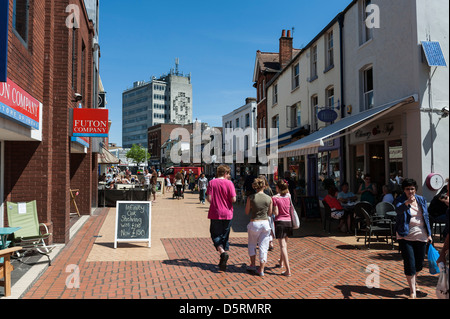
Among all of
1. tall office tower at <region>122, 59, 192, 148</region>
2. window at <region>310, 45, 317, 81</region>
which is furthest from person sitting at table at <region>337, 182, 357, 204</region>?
tall office tower at <region>122, 59, 192, 148</region>

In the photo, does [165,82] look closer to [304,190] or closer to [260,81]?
[260,81]

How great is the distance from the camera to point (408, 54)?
34.6ft

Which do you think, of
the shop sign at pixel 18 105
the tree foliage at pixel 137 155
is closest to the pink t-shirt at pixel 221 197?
the shop sign at pixel 18 105

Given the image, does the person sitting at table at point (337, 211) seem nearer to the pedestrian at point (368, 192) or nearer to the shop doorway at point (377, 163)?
the pedestrian at point (368, 192)

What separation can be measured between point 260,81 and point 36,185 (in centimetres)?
2245

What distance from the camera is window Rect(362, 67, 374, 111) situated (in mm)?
13180

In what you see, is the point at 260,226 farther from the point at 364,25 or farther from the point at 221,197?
the point at 364,25

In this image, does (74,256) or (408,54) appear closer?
(74,256)

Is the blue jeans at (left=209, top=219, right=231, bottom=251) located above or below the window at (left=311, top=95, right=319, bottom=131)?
below

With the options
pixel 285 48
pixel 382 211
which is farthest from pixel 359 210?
pixel 285 48

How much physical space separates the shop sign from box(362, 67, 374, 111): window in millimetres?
10653

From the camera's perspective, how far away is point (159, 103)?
115875mm

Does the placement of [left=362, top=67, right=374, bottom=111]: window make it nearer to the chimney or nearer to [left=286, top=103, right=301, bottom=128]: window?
[left=286, top=103, right=301, bottom=128]: window
